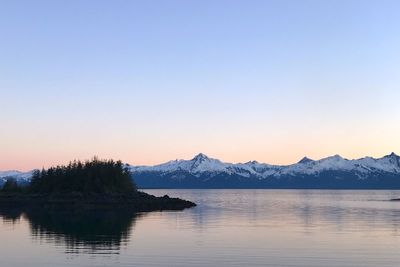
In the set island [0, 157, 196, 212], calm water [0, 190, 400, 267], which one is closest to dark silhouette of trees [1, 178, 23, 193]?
island [0, 157, 196, 212]

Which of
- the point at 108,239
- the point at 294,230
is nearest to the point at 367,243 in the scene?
the point at 294,230

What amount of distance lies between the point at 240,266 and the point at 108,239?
57.8ft

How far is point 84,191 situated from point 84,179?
3212 mm

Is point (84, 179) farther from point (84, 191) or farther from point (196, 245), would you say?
point (196, 245)

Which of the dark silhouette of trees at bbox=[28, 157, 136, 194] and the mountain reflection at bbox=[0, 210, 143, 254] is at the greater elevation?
the dark silhouette of trees at bbox=[28, 157, 136, 194]

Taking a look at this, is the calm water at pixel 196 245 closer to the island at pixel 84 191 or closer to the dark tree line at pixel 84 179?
the island at pixel 84 191

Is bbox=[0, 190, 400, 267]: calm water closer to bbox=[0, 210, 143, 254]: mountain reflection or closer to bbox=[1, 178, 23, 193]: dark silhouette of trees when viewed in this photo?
bbox=[0, 210, 143, 254]: mountain reflection

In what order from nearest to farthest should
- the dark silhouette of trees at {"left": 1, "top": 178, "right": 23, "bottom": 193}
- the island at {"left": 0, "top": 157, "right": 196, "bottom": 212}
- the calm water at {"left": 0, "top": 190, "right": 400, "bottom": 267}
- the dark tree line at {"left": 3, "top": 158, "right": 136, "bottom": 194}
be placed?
the calm water at {"left": 0, "top": 190, "right": 400, "bottom": 267}
the island at {"left": 0, "top": 157, "right": 196, "bottom": 212}
the dark tree line at {"left": 3, "top": 158, "right": 136, "bottom": 194}
the dark silhouette of trees at {"left": 1, "top": 178, "right": 23, "bottom": 193}

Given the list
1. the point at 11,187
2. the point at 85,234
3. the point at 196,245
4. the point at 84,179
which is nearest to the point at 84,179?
the point at 84,179

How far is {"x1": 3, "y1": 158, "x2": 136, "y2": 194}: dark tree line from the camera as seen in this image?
120125mm

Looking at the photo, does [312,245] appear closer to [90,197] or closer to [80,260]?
[80,260]

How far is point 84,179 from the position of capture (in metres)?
121

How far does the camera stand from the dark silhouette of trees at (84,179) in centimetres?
12012

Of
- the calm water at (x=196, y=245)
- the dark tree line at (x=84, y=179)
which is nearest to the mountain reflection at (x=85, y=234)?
the calm water at (x=196, y=245)
